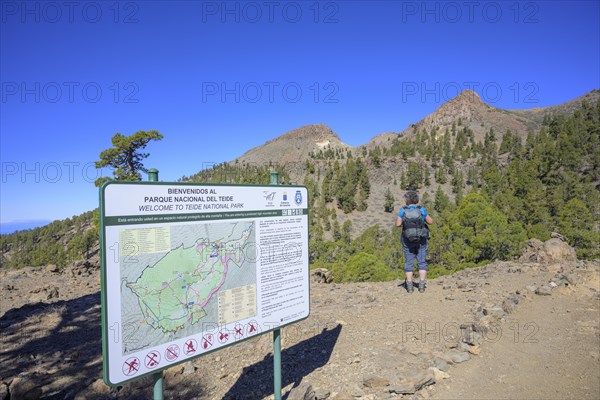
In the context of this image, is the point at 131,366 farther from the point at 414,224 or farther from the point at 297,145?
the point at 297,145

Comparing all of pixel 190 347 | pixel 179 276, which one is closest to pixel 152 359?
pixel 190 347

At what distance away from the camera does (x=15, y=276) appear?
1505cm

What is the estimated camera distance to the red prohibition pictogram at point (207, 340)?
112 inches

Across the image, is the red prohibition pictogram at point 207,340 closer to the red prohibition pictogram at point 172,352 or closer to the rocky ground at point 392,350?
the red prohibition pictogram at point 172,352

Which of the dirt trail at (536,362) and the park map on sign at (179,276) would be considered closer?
the park map on sign at (179,276)

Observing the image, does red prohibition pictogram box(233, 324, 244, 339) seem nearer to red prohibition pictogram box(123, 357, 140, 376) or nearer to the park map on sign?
the park map on sign

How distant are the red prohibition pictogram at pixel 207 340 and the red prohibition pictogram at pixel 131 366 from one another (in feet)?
1.77

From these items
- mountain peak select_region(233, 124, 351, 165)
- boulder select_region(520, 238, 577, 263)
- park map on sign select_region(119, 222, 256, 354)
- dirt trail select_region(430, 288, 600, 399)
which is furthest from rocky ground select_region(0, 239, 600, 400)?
mountain peak select_region(233, 124, 351, 165)

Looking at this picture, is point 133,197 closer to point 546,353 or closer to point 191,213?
point 191,213

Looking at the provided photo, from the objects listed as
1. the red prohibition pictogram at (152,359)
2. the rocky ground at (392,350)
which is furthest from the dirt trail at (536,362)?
the red prohibition pictogram at (152,359)

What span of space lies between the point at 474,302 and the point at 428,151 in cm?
6773

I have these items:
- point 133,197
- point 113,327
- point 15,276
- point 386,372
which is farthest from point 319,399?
point 15,276

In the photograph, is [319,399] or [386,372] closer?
[319,399]

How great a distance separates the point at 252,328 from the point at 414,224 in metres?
4.56
